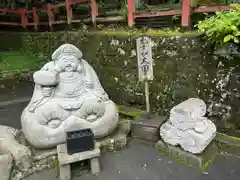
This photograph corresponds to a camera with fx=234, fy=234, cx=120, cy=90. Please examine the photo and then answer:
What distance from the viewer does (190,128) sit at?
129 inches

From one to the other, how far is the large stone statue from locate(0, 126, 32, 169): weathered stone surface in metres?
0.17

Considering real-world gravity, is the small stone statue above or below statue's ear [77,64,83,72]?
below

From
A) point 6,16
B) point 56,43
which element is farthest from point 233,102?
point 6,16

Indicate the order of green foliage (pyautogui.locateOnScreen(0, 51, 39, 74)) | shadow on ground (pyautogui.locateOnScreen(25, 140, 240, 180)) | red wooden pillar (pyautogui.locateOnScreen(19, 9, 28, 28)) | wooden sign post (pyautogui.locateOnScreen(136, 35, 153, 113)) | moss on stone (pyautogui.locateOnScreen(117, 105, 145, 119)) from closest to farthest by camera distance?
shadow on ground (pyautogui.locateOnScreen(25, 140, 240, 180)) → wooden sign post (pyautogui.locateOnScreen(136, 35, 153, 113)) → moss on stone (pyautogui.locateOnScreen(117, 105, 145, 119)) → green foliage (pyautogui.locateOnScreen(0, 51, 39, 74)) → red wooden pillar (pyautogui.locateOnScreen(19, 9, 28, 28))

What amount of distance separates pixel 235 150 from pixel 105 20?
3940 millimetres

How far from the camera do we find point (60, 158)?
291 cm

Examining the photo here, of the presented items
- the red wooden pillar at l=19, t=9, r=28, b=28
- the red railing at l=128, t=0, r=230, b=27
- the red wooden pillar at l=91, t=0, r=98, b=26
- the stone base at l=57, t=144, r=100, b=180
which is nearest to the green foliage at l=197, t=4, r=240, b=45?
the red railing at l=128, t=0, r=230, b=27

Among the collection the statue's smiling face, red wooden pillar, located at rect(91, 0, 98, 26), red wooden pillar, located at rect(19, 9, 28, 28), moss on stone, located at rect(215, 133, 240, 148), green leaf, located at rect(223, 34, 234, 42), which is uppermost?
red wooden pillar, located at rect(19, 9, 28, 28)

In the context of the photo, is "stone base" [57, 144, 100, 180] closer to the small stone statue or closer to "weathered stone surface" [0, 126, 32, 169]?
"weathered stone surface" [0, 126, 32, 169]

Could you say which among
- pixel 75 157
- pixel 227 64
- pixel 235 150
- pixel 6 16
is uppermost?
pixel 6 16

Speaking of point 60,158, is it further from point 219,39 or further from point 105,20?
point 105,20

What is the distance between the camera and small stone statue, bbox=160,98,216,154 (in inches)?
126

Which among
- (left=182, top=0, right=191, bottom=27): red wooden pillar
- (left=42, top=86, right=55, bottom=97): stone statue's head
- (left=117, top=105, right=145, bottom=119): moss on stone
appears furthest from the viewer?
(left=117, top=105, right=145, bottom=119): moss on stone

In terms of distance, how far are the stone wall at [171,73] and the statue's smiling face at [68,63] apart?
1561 millimetres
